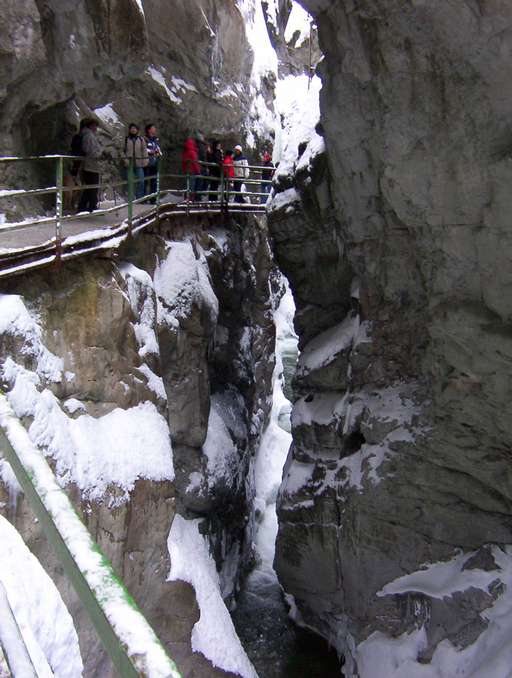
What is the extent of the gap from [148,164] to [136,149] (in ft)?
2.24

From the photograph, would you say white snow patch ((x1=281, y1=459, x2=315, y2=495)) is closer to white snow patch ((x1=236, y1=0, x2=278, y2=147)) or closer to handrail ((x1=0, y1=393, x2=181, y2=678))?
handrail ((x1=0, y1=393, x2=181, y2=678))

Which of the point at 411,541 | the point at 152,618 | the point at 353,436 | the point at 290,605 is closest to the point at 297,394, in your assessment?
the point at 353,436

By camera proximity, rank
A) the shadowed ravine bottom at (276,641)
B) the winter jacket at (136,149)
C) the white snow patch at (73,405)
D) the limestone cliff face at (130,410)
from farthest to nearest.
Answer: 1. the winter jacket at (136,149)
2. the shadowed ravine bottom at (276,641)
3. the white snow patch at (73,405)
4. the limestone cliff face at (130,410)

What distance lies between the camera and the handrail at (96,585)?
Answer: 1.19m

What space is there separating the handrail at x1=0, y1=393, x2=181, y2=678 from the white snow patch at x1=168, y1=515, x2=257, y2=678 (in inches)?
204

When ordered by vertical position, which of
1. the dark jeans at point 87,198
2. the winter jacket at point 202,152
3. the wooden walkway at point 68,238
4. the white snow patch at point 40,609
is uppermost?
the winter jacket at point 202,152

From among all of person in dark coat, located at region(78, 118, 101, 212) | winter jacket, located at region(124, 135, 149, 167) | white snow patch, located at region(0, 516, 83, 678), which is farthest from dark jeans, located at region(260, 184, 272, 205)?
white snow patch, located at region(0, 516, 83, 678)

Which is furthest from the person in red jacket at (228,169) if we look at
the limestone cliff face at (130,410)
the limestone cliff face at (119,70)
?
the limestone cliff face at (130,410)

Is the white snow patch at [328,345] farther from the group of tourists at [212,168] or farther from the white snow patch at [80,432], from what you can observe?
the white snow patch at [80,432]

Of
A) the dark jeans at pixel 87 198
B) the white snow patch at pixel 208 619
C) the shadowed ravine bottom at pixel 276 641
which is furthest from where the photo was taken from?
the shadowed ravine bottom at pixel 276 641

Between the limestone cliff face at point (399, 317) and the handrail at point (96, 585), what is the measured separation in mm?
6565

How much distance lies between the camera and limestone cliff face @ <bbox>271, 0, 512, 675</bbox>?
720 centimetres

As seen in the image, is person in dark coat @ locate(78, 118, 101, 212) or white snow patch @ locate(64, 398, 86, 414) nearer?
white snow patch @ locate(64, 398, 86, 414)

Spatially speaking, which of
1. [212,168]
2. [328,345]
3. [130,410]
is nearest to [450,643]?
[328,345]
